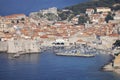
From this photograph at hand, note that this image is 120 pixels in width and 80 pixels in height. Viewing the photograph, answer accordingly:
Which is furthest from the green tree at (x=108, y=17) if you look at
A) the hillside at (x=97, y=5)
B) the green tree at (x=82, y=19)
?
the hillside at (x=97, y=5)

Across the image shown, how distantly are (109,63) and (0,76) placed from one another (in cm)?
512

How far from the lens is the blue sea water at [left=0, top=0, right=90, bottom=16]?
6456 centimetres

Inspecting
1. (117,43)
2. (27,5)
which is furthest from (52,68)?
(27,5)

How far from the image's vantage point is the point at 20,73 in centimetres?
3145

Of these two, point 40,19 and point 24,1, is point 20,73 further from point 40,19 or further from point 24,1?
point 24,1

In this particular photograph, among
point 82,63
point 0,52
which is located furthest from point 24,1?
point 82,63

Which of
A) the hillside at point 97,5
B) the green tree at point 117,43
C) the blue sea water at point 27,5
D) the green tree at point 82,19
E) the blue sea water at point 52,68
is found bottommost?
the blue sea water at point 52,68

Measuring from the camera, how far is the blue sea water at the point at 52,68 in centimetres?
3050

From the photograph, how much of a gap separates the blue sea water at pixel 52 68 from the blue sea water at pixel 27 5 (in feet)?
86.2

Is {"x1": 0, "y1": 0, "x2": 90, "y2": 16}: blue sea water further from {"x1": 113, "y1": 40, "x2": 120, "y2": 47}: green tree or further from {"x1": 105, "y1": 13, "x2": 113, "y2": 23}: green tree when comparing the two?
{"x1": 113, "y1": 40, "x2": 120, "y2": 47}: green tree

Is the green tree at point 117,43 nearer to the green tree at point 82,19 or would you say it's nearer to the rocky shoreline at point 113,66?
the rocky shoreline at point 113,66

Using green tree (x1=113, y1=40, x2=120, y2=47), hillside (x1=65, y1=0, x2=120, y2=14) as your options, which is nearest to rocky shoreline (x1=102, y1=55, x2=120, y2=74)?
green tree (x1=113, y1=40, x2=120, y2=47)

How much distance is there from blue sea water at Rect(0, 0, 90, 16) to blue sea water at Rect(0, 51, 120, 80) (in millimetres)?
26262

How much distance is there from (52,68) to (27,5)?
120 ft
